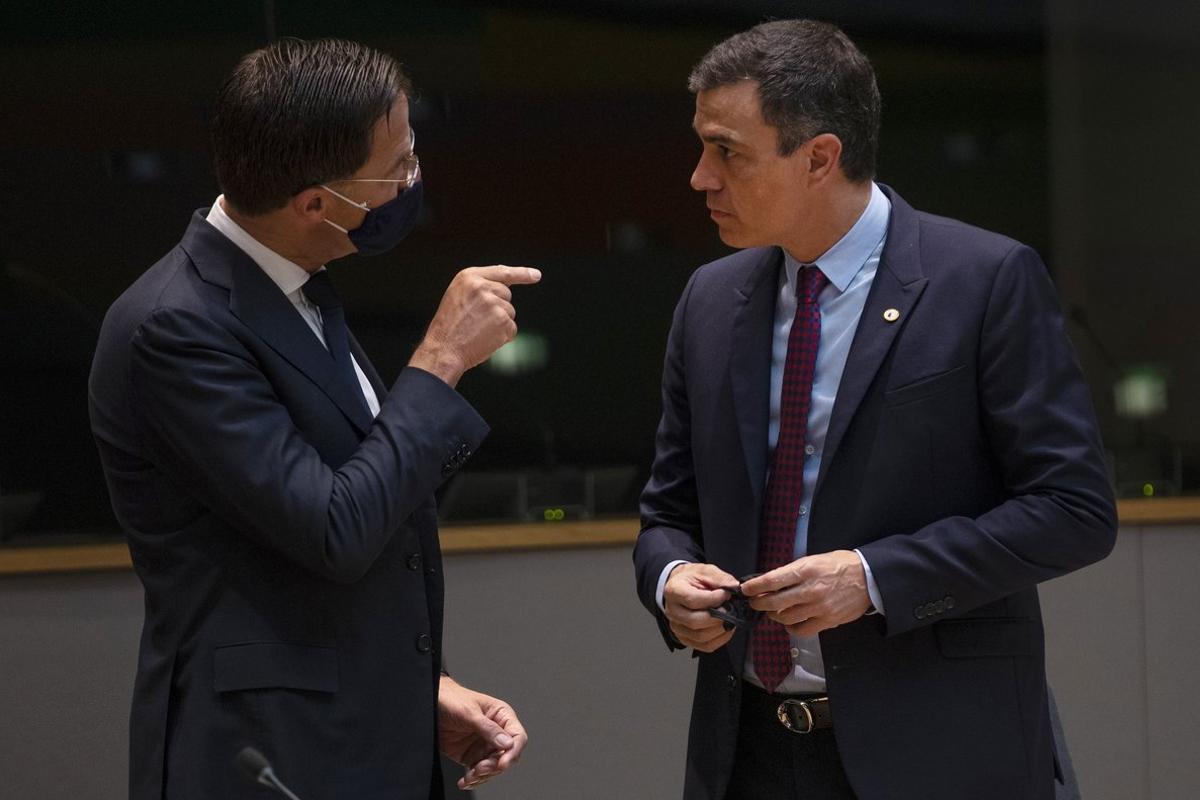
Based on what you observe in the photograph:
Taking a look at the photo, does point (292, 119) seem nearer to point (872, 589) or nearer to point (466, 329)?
point (466, 329)

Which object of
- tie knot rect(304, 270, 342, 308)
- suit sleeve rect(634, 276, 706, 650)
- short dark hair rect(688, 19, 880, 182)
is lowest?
suit sleeve rect(634, 276, 706, 650)

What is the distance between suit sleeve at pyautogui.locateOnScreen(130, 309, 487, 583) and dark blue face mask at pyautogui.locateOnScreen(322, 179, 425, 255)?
23 centimetres

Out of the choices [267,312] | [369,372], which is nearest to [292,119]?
[267,312]

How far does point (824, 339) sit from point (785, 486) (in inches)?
7.6

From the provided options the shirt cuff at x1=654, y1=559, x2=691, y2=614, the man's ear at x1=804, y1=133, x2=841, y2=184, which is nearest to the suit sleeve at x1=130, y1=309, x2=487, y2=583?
the shirt cuff at x1=654, y1=559, x2=691, y2=614

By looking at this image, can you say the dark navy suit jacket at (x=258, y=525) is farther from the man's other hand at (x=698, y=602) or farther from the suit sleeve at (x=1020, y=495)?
the suit sleeve at (x=1020, y=495)

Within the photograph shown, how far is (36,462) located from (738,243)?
2237mm

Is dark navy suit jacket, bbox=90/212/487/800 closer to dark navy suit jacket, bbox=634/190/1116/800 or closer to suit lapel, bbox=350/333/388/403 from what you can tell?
suit lapel, bbox=350/333/388/403

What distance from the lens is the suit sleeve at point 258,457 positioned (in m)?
1.64

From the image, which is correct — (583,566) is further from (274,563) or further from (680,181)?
(274,563)

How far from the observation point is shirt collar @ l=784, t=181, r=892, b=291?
6.37ft

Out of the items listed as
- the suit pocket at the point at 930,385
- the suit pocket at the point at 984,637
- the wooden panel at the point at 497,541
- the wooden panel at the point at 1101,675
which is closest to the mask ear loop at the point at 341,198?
the suit pocket at the point at 930,385

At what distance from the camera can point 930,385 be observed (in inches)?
71.5

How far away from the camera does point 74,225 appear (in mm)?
3629
